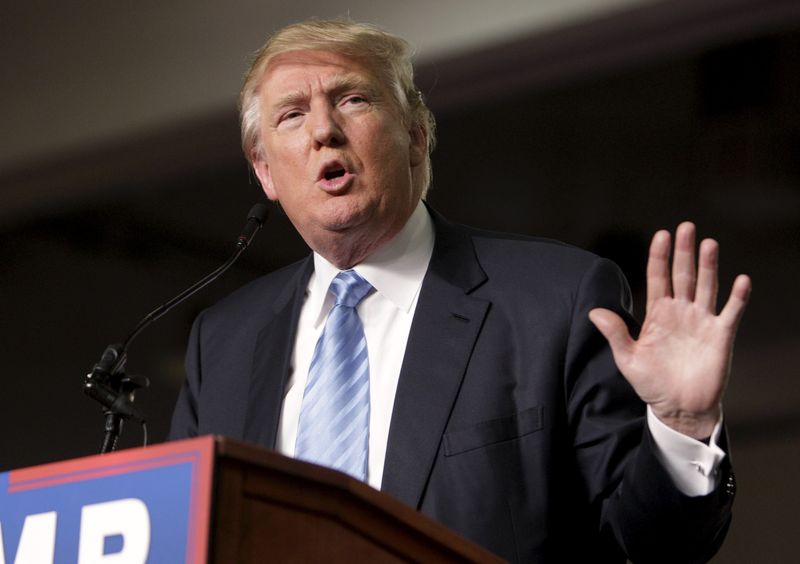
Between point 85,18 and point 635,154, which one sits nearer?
point 635,154

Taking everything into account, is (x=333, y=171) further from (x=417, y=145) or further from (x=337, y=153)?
(x=417, y=145)

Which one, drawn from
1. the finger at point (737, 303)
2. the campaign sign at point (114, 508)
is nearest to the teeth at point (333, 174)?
the finger at point (737, 303)

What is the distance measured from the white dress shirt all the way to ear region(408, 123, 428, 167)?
104mm

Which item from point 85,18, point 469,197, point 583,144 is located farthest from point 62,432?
point 583,144

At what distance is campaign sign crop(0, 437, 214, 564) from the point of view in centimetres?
107

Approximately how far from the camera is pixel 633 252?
361 cm

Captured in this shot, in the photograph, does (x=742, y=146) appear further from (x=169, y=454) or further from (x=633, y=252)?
(x=169, y=454)

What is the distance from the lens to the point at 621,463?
1762mm

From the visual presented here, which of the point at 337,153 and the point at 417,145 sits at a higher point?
the point at 417,145

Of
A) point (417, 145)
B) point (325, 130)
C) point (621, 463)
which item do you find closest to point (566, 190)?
point (417, 145)

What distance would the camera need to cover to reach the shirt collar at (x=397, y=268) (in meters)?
2.09

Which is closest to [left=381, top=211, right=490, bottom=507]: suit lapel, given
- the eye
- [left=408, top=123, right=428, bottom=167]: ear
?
[left=408, top=123, right=428, bottom=167]: ear

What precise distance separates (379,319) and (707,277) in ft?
2.32

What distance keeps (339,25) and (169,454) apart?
4.41 feet
